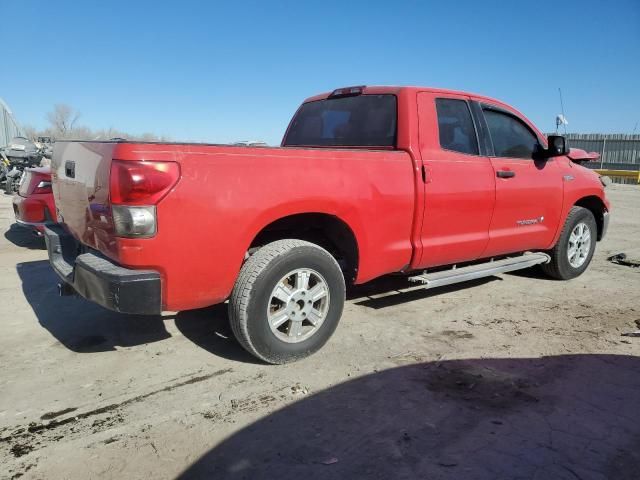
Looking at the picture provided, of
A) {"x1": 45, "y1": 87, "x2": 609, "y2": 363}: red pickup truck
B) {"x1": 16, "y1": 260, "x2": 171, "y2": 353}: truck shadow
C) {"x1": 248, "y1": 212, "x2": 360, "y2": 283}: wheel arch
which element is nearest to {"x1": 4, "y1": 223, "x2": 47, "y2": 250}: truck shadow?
{"x1": 16, "y1": 260, "x2": 171, "y2": 353}: truck shadow

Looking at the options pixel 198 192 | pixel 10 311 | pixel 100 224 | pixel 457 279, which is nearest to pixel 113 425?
pixel 100 224

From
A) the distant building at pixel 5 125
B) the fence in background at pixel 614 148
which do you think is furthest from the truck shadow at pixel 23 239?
the fence in background at pixel 614 148

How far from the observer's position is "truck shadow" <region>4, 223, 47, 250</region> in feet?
23.7

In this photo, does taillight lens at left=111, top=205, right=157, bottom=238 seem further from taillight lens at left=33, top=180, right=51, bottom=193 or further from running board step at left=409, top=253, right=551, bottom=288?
taillight lens at left=33, top=180, right=51, bottom=193

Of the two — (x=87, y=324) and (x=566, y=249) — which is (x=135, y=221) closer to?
(x=87, y=324)

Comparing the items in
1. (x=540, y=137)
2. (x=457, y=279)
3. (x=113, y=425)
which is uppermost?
(x=540, y=137)

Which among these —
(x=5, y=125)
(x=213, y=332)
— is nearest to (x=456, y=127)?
(x=213, y=332)

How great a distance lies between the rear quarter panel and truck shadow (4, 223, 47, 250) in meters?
5.12

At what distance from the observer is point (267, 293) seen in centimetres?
319

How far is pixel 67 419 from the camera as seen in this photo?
271 cm

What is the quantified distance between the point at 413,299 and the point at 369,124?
68.7 inches

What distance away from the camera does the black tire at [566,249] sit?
18.2ft

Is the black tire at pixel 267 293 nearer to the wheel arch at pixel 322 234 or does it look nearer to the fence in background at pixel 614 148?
the wheel arch at pixel 322 234

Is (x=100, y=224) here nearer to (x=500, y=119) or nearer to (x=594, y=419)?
(x=594, y=419)
